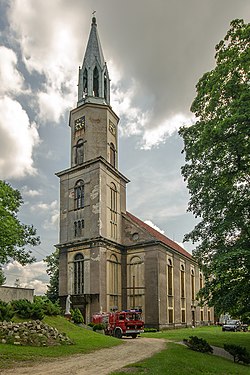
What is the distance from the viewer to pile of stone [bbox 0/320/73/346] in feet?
55.7

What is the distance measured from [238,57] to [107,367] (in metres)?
15.3

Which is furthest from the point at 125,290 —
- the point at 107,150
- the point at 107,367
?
the point at 107,367

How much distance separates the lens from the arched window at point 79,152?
45094 mm

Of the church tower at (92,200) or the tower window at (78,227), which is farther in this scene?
the tower window at (78,227)

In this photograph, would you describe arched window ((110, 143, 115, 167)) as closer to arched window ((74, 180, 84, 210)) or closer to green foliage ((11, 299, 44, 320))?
arched window ((74, 180, 84, 210))

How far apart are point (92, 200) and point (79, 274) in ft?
26.7

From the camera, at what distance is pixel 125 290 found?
43031 millimetres

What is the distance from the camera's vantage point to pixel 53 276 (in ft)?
175

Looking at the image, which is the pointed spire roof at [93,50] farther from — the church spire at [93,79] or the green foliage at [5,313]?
the green foliage at [5,313]

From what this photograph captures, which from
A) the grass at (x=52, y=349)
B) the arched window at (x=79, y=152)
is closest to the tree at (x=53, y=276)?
the arched window at (x=79, y=152)

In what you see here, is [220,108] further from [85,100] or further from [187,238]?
[85,100]

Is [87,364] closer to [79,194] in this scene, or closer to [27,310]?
[27,310]

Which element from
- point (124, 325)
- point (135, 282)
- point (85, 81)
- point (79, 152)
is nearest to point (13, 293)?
point (124, 325)

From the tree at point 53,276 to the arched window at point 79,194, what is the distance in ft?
44.4
